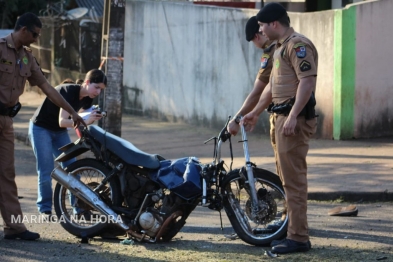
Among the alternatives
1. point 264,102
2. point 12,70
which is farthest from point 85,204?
point 264,102

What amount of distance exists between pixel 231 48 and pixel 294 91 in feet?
26.3

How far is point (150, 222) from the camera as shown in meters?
6.60

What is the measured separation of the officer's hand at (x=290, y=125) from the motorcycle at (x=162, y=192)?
602mm

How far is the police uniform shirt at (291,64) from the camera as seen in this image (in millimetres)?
5996

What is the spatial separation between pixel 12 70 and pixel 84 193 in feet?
4.11

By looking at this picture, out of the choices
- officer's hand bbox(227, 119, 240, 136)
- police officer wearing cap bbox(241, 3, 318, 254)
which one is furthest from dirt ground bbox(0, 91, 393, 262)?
officer's hand bbox(227, 119, 240, 136)

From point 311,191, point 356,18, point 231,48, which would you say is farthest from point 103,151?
point 231,48

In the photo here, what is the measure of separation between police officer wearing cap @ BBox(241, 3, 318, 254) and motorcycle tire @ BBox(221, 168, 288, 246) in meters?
0.29

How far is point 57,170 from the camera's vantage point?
700cm

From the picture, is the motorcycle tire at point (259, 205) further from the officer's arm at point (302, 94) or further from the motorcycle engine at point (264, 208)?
the officer's arm at point (302, 94)

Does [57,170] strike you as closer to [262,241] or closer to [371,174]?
[262,241]

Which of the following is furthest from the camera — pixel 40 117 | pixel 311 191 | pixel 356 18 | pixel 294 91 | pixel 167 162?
pixel 356 18

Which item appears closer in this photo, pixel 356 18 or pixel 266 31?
pixel 266 31

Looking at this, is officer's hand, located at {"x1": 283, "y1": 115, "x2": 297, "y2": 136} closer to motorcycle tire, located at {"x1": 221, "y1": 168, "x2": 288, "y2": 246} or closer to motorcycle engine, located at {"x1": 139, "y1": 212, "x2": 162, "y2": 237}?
motorcycle tire, located at {"x1": 221, "y1": 168, "x2": 288, "y2": 246}
